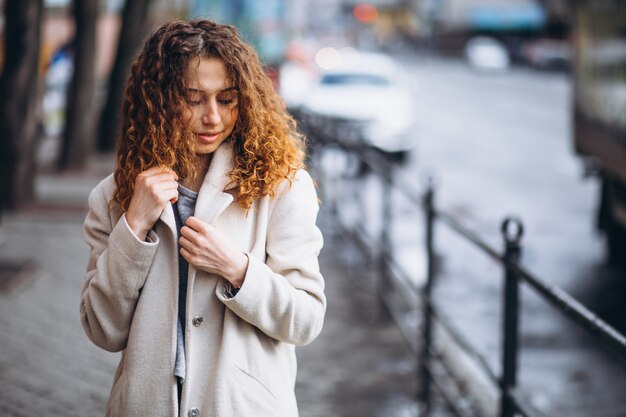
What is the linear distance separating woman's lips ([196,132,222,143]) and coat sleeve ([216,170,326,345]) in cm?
22

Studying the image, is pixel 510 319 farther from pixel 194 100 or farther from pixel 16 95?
pixel 16 95

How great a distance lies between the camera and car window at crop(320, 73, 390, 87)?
2148 centimetres

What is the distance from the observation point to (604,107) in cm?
1052

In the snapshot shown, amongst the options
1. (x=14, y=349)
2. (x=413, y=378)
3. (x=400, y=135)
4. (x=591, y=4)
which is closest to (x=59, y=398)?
(x=14, y=349)

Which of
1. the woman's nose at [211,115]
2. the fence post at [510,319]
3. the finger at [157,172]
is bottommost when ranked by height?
the fence post at [510,319]

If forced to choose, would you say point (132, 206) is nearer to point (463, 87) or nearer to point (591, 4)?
point (591, 4)

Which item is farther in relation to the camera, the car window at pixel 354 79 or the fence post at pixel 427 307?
the car window at pixel 354 79

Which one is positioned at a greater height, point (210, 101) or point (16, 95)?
point (210, 101)

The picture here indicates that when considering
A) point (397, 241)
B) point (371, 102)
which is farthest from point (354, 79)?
point (397, 241)

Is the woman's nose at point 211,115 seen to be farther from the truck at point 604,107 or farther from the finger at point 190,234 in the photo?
the truck at point 604,107

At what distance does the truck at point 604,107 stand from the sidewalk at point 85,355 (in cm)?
299

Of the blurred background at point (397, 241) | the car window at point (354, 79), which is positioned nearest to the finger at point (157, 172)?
the blurred background at point (397, 241)

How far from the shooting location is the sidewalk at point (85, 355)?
17.7 ft

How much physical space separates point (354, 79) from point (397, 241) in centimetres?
1082
